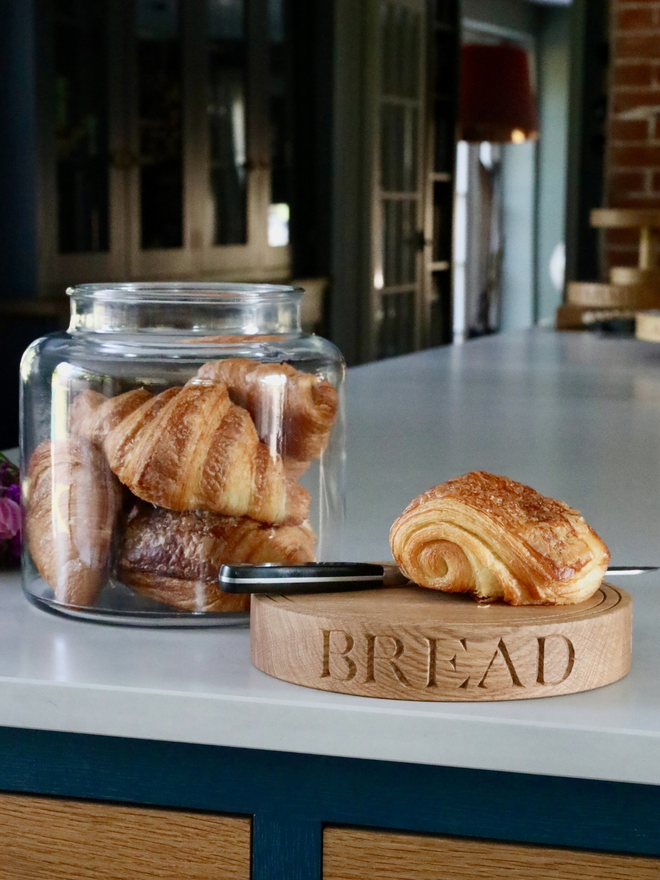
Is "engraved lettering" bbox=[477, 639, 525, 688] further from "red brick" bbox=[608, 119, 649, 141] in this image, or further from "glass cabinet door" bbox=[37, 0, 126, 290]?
"red brick" bbox=[608, 119, 649, 141]

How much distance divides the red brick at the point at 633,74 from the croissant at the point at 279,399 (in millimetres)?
3475

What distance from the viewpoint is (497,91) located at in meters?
5.38

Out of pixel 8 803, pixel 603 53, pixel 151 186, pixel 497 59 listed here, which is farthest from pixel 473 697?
pixel 497 59

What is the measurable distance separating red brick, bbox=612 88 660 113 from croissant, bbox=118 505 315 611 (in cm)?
353

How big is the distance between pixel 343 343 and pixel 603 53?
195 centimetres

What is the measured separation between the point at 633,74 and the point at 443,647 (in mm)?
3642

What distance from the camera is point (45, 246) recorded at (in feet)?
12.5

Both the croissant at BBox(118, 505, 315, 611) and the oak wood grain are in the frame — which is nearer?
the croissant at BBox(118, 505, 315, 611)

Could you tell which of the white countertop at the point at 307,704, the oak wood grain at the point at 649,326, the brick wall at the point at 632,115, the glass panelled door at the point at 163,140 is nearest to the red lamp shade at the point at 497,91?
the glass panelled door at the point at 163,140

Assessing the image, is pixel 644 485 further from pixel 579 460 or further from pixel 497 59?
pixel 497 59

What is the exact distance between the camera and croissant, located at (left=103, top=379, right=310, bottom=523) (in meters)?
0.63

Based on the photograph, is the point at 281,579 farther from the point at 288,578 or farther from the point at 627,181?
the point at 627,181

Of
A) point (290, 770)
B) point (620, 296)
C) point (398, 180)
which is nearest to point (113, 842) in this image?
point (290, 770)

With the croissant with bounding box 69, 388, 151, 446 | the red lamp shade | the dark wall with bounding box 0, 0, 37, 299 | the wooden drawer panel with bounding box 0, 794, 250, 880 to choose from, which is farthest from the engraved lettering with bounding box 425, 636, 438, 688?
the red lamp shade
